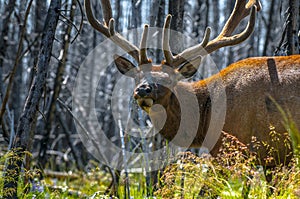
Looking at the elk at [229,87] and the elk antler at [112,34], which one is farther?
the elk antler at [112,34]

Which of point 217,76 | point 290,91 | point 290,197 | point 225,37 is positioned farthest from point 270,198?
point 225,37

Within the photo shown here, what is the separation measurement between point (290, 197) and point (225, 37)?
3.15m

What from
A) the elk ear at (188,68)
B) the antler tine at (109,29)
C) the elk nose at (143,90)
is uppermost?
the antler tine at (109,29)

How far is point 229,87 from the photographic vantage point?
6.09m

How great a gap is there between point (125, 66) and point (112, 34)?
51 cm

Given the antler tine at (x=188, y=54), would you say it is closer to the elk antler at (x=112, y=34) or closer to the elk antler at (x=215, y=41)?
the elk antler at (x=215, y=41)

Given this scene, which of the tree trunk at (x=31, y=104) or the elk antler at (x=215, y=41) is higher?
the elk antler at (x=215, y=41)

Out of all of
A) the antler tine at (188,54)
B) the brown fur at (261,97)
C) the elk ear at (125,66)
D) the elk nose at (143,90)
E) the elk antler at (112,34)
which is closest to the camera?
the brown fur at (261,97)

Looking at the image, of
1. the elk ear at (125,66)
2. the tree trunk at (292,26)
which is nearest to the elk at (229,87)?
the elk ear at (125,66)

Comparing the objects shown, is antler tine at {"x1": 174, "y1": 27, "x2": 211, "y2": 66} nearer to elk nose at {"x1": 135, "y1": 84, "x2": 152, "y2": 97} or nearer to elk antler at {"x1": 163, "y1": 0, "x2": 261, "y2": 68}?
elk antler at {"x1": 163, "y1": 0, "x2": 261, "y2": 68}

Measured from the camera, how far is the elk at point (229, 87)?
581 cm

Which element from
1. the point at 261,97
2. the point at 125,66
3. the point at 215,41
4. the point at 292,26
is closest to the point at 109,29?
the point at 125,66

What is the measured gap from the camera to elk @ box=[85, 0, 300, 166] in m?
5.81

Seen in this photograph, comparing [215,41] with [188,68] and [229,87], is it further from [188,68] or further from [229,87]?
[229,87]
